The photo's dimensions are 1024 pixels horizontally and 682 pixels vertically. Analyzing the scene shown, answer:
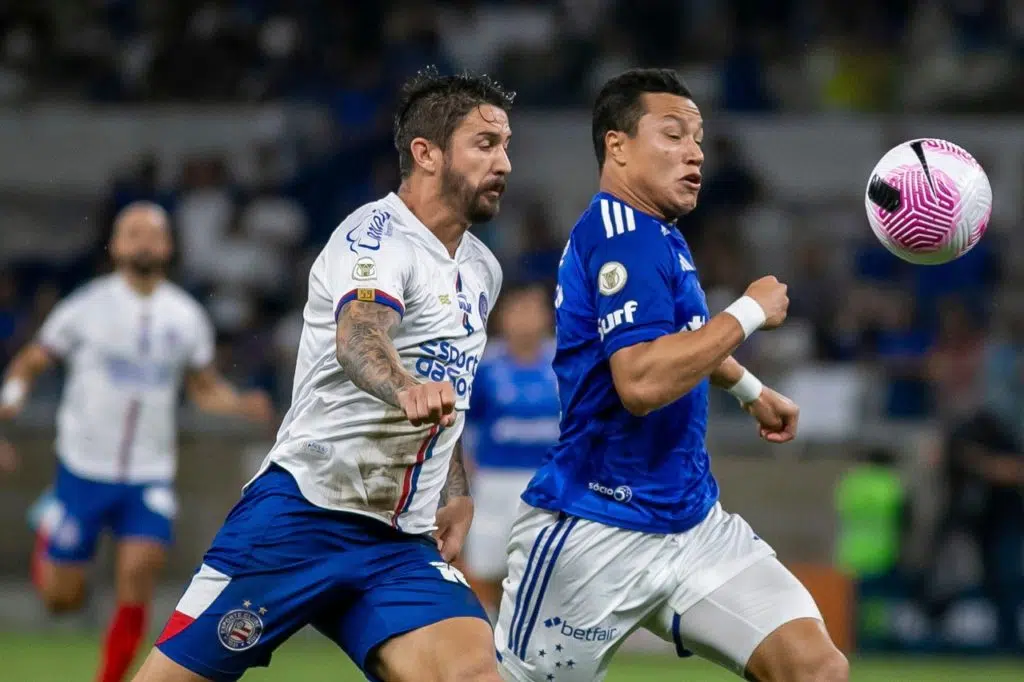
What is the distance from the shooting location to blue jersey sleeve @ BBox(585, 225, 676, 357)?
5172mm

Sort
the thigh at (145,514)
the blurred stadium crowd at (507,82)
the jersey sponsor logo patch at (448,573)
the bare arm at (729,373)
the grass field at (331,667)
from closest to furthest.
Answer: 1. the jersey sponsor logo patch at (448,573)
2. the bare arm at (729,373)
3. the thigh at (145,514)
4. the grass field at (331,667)
5. the blurred stadium crowd at (507,82)

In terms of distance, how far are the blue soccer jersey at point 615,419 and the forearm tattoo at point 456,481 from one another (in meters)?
0.25

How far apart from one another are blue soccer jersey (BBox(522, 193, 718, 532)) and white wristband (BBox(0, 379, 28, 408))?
16.1ft

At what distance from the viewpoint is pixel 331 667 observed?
10836 mm

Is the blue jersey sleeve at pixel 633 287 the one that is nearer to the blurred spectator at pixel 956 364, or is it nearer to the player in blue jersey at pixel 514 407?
the player in blue jersey at pixel 514 407

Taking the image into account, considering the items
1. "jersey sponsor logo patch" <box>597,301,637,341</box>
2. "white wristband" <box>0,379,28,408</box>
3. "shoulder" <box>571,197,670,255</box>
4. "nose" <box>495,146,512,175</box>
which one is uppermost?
"nose" <box>495,146,512,175</box>

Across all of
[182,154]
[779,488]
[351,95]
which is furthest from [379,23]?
[779,488]

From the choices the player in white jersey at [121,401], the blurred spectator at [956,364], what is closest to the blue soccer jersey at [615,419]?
the player in white jersey at [121,401]

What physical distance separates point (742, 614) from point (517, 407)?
5.32m

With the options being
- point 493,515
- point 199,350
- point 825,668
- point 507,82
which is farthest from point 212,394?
point 507,82

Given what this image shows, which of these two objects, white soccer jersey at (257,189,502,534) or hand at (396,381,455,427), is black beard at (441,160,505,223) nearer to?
white soccer jersey at (257,189,502,534)

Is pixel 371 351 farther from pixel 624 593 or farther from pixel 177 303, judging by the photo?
pixel 177 303

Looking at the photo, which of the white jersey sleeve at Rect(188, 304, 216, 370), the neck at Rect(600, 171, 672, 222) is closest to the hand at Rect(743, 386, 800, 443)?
the neck at Rect(600, 171, 672, 222)

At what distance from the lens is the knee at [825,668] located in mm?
5125
